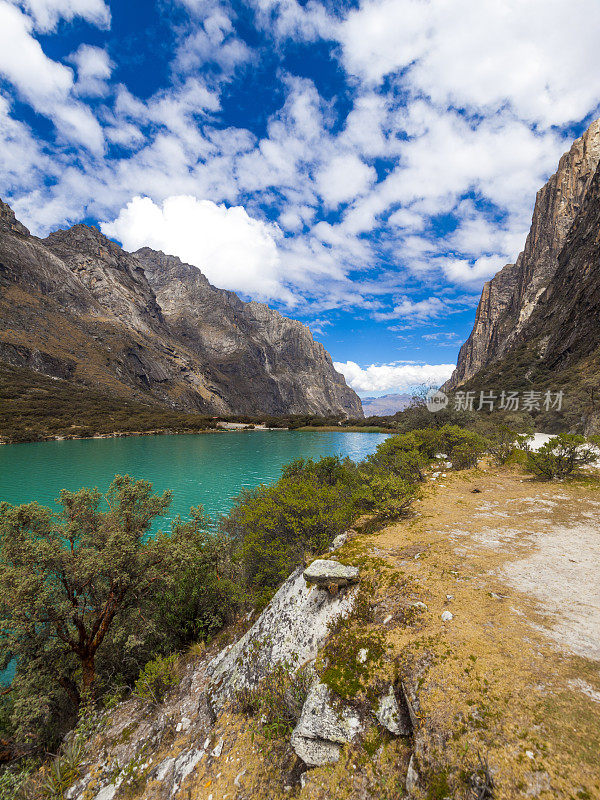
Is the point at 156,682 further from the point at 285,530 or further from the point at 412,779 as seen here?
the point at 412,779

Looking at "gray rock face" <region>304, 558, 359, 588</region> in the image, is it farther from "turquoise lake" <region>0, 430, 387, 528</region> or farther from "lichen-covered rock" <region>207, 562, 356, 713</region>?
"turquoise lake" <region>0, 430, 387, 528</region>

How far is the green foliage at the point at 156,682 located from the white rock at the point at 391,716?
22.9 feet

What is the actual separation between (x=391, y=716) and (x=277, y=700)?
9.07 ft

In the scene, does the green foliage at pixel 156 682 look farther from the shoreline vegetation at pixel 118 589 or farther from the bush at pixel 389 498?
the bush at pixel 389 498

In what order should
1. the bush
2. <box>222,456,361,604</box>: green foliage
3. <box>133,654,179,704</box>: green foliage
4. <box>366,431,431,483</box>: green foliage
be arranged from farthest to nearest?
<box>366,431,431,483</box>: green foliage → the bush → <box>222,456,361,604</box>: green foliage → <box>133,654,179,704</box>: green foliage

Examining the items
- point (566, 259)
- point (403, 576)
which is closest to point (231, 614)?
point (403, 576)

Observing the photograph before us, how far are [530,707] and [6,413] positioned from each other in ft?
448

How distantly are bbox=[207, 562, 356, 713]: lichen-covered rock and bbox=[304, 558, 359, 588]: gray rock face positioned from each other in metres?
0.23

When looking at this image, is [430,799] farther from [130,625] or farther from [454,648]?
[130,625]

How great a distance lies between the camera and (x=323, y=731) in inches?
203

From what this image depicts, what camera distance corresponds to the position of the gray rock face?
7.35 meters

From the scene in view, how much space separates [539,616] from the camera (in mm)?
5824

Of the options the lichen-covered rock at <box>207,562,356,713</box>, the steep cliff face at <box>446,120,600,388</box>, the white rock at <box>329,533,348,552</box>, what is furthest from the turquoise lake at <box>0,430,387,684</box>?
the steep cliff face at <box>446,120,600,388</box>

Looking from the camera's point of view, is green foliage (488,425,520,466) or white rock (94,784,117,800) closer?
white rock (94,784,117,800)
